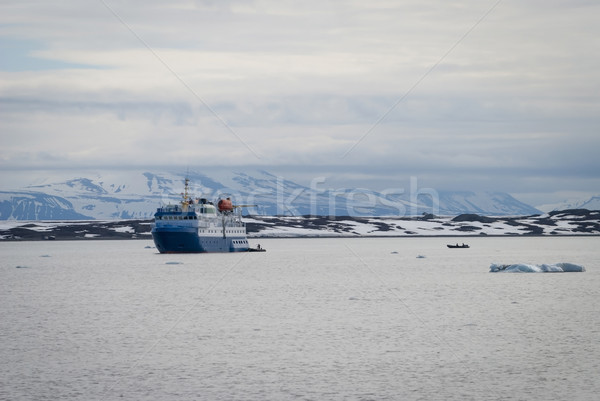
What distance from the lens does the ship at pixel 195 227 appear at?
433 ft

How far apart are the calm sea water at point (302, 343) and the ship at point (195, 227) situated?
55958 millimetres

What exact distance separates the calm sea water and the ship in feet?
184

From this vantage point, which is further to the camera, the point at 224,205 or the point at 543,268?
the point at 224,205

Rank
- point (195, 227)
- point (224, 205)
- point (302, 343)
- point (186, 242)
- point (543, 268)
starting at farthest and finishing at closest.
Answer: point (224, 205), point (186, 242), point (195, 227), point (543, 268), point (302, 343)

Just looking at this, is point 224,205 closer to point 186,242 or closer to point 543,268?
point 186,242

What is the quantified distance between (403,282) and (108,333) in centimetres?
4569

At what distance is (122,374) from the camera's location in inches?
1245

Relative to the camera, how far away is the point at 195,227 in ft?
433

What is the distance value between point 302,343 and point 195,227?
9431cm

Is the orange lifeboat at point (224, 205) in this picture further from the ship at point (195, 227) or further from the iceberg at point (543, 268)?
the iceberg at point (543, 268)

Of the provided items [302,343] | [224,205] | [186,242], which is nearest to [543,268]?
[186,242]

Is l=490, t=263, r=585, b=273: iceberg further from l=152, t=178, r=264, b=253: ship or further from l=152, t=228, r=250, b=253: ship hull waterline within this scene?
l=152, t=228, r=250, b=253: ship hull waterline

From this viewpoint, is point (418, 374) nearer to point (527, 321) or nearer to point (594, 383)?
point (594, 383)

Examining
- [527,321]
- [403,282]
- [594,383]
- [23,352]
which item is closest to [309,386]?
[594,383]
